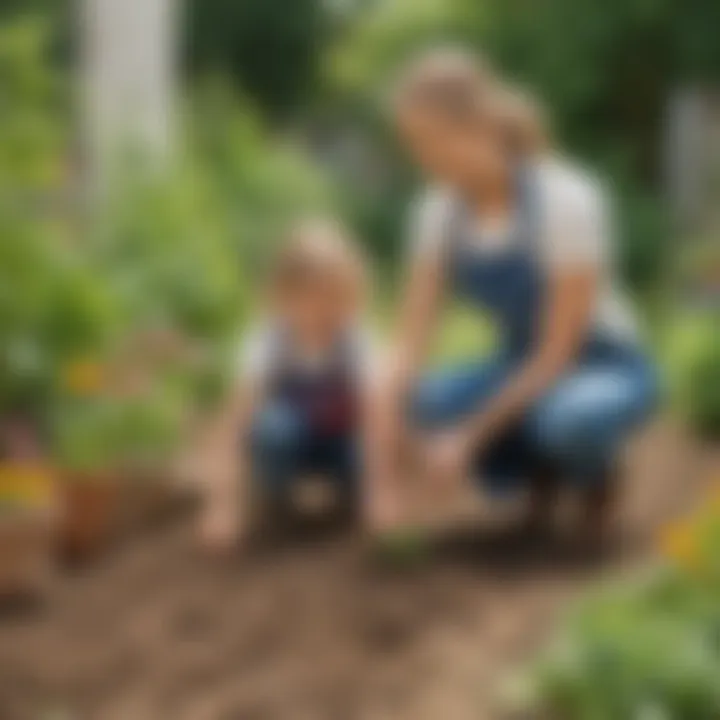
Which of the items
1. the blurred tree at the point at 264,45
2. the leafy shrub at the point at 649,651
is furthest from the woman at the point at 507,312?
the blurred tree at the point at 264,45

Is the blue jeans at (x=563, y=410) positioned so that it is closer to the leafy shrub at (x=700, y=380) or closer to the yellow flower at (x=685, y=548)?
the yellow flower at (x=685, y=548)

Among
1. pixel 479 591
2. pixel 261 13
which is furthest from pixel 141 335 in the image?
pixel 261 13

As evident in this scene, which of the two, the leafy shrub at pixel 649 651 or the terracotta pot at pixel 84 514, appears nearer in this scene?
the leafy shrub at pixel 649 651

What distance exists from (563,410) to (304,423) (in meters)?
0.31

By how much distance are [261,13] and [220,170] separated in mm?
964

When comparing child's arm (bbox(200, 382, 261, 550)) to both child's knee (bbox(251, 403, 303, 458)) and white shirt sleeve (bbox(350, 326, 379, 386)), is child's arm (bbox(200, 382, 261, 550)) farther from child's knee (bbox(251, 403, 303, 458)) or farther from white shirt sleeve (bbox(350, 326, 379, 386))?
white shirt sleeve (bbox(350, 326, 379, 386))

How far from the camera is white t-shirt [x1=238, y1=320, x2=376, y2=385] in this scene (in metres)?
2.14

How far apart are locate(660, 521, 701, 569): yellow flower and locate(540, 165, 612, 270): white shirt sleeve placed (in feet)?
1.00

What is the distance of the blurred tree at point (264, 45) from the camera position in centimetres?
417

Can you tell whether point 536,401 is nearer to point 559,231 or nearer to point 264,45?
point 559,231

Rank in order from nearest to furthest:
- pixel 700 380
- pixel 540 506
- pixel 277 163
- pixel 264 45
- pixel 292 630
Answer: pixel 292 630
pixel 540 506
pixel 700 380
pixel 277 163
pixel 264 45

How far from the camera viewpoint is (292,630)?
194 centimetres

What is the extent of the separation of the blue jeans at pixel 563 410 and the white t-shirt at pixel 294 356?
0.30 feet

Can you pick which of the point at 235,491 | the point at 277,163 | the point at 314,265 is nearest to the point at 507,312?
the point at 314,265
